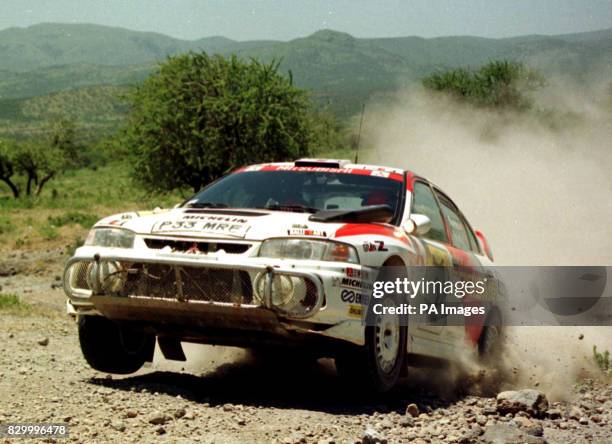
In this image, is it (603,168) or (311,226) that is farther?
(603,168)

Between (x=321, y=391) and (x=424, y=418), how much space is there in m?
1.06

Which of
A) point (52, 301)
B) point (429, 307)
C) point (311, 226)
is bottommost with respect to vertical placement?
point (52, 301)

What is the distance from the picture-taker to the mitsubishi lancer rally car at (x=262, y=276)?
239 inches

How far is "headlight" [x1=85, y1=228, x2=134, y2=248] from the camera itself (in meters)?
6.49

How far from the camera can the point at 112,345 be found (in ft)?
23.2

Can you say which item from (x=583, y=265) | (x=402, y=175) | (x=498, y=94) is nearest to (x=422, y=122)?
(x=583, y=265)

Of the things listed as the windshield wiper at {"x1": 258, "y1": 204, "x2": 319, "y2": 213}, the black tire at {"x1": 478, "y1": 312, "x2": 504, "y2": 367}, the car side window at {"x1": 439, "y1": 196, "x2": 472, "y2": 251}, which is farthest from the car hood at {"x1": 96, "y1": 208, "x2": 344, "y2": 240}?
the black tire at {"x1": 478, "y1": 312, "x2": 504, "y2": 367}

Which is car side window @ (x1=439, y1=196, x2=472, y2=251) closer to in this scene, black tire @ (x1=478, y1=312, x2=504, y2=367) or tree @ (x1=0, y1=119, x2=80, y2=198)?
black tire @ (x1=478, y1=312, x2=504, y2=367)

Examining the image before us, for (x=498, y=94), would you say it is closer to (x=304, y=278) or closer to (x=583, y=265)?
(x=583, y=265)

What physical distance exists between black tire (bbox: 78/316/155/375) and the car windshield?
101 cm

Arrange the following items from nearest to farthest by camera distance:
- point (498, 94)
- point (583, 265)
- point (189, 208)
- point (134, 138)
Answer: point (189, 208)
point (583, 265)
point (134, 138)
point (498, 94)

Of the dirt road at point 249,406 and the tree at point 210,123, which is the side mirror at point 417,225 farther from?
the tree at point 210,123

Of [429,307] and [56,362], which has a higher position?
[429,307]

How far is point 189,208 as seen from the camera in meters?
7.04
